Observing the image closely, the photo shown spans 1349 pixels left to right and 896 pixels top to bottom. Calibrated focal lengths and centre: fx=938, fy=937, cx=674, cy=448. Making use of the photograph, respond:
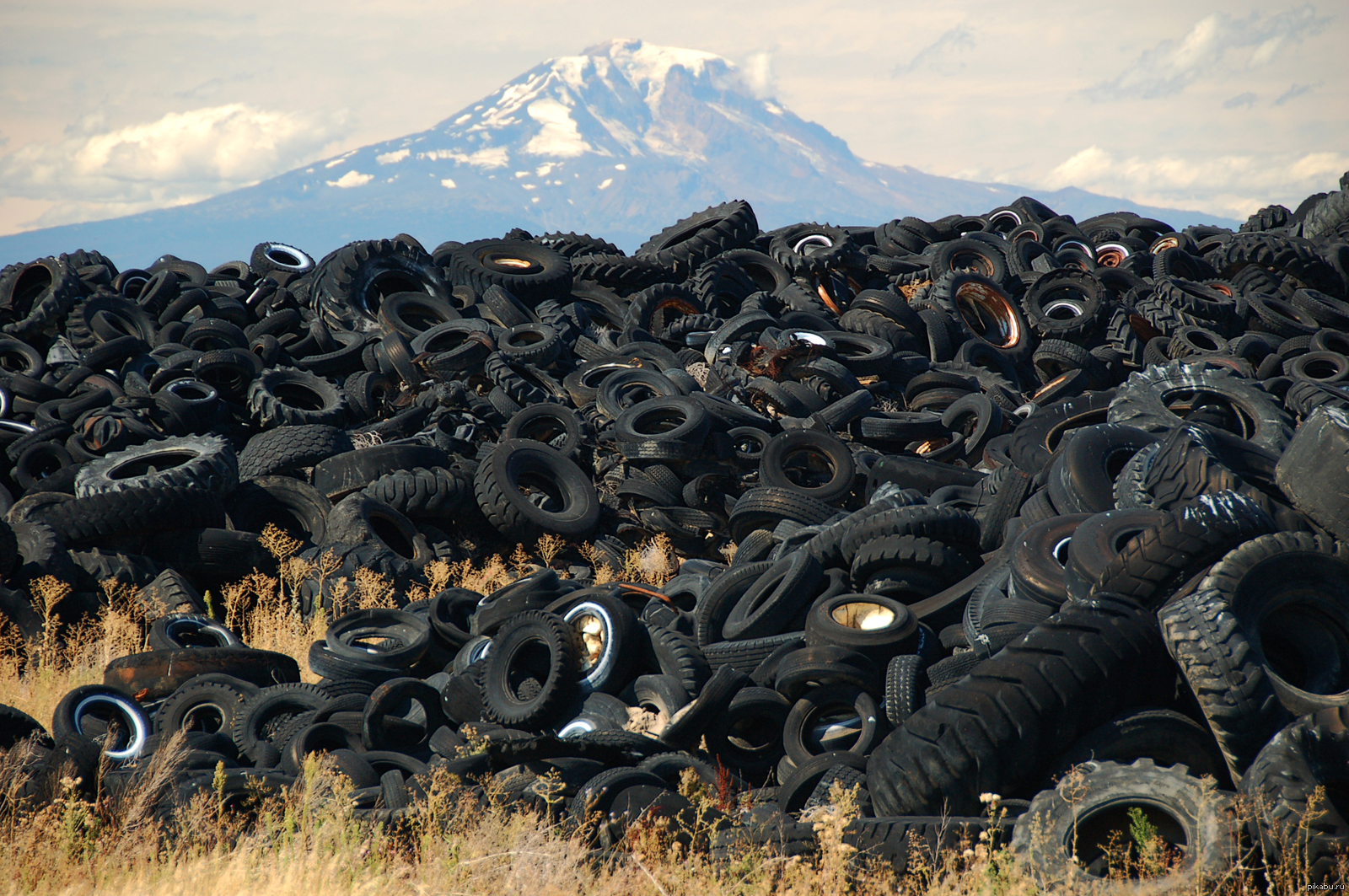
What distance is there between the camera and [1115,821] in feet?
12.8

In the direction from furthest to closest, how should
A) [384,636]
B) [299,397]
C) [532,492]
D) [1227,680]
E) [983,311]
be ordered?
[983,311]
[299,397]
[532,492]
[384,636]
[1227,680]

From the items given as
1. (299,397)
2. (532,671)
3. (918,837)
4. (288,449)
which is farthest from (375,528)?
(918,837)

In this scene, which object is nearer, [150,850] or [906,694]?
[150,850]

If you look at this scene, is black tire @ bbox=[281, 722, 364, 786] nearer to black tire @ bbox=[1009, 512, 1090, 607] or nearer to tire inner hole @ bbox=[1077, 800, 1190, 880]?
tire inner hole @ bbox=[1077, 800, 1190, 880]

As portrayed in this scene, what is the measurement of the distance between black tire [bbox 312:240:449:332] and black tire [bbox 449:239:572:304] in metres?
0.52

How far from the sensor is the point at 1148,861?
354 centimetres

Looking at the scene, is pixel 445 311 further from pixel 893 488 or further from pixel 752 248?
pixel 893 488

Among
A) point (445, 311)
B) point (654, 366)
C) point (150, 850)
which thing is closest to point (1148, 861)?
point (150, 850)

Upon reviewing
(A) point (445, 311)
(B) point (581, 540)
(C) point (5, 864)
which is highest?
(A) point (445, 311)

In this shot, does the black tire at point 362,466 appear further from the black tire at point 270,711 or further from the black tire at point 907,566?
the black tire at point 907,566

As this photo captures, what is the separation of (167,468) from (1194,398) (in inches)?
431

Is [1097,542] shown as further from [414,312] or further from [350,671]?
[414,312]

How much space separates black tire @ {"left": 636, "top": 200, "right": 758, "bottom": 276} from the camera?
17.7 m

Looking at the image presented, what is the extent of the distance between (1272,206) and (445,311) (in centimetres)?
2186
